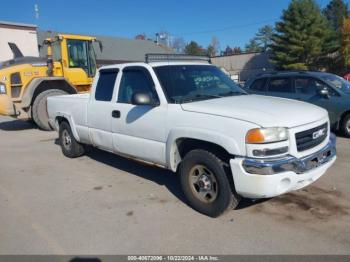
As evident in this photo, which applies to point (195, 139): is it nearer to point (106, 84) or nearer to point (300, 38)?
point (106, 84)

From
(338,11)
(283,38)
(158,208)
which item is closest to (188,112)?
(158,208)

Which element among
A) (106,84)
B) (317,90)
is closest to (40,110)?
(106,84)

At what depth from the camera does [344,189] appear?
497cm

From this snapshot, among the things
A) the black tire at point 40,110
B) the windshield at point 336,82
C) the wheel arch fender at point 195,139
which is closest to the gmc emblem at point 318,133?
the wheel arch fender at point 195,139

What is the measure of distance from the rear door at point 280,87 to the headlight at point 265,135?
561 cm

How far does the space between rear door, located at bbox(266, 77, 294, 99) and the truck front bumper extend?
18.0ft

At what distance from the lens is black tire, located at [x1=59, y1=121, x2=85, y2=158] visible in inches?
285

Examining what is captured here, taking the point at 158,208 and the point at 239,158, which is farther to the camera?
the point at 158,208

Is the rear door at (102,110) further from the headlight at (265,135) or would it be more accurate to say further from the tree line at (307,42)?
the tree line at (307,42)

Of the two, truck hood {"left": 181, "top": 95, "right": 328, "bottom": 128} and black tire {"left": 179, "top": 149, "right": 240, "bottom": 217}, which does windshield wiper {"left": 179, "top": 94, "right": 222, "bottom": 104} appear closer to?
truck hood {"left": 181, "top": 95, "right": 328, "bottom": 128}

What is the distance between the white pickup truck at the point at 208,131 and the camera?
372 centimetres

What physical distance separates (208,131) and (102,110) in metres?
2.43

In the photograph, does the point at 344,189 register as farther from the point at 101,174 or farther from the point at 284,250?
the point at 101,174

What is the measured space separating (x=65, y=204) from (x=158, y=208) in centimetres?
138
